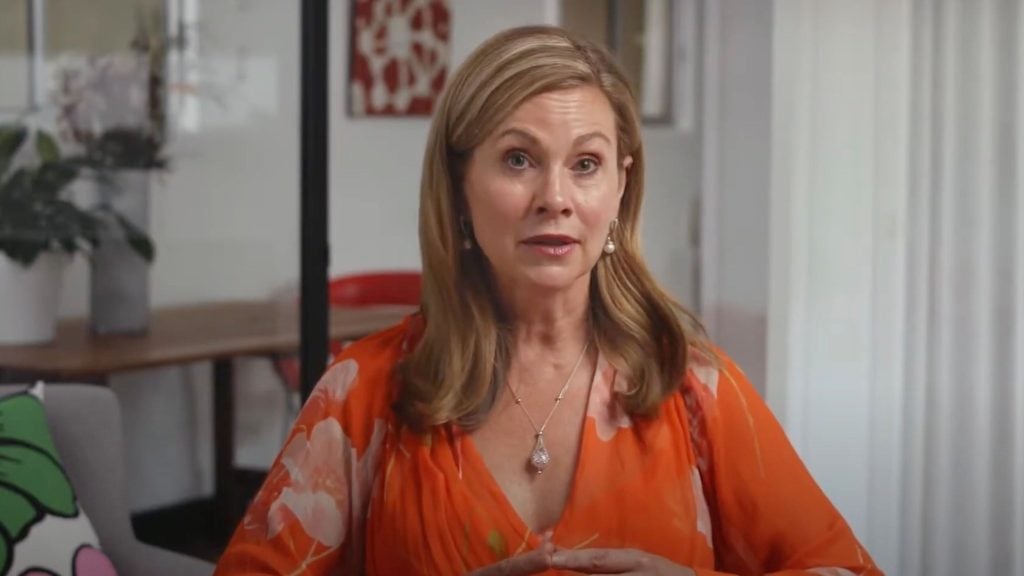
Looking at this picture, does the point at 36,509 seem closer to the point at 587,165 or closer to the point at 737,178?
the point at 587,165

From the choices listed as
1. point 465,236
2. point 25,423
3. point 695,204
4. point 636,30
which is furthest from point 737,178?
point 465,236

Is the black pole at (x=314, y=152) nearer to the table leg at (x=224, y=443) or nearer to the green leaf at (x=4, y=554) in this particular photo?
the table leg at (x=224, y=443)

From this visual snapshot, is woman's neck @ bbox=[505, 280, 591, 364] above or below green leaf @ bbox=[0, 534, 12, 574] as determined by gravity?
above

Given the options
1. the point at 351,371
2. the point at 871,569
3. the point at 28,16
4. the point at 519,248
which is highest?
the point at 28,16

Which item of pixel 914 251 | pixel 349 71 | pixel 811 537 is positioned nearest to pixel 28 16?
pixel 349 71

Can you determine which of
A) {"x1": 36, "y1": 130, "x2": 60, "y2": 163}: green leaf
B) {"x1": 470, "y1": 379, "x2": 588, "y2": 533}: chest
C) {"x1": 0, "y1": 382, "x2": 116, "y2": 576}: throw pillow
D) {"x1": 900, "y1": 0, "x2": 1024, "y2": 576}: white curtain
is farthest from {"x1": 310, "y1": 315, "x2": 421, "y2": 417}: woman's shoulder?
{"x1": 36, "y1": 130, "x2": 60, "y2": 163}: green leaf

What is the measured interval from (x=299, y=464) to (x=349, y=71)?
8.80 ft

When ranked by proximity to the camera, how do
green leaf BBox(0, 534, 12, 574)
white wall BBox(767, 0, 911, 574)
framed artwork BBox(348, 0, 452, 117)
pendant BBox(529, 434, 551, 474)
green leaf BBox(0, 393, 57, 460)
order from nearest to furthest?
pendant BBox(529, 434, 551, 474) < green leaf BBox(0, 534, 12, 574) < green leaf BBox(0, 393, 57, 460) < white wall BBox(767, 0, 911, 574) < framed artwork BBox(348, 0, 452, 117)

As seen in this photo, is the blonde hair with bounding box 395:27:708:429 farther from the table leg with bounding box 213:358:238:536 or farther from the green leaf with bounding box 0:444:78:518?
the table leg with bounding box 213:358:238:536

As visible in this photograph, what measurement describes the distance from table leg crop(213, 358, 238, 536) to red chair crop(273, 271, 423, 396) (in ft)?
0.46

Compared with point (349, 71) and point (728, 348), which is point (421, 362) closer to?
point (728, 348)

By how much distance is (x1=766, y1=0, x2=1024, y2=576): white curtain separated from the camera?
2.59 meters

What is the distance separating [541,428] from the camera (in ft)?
4.53

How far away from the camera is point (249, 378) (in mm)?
3754
